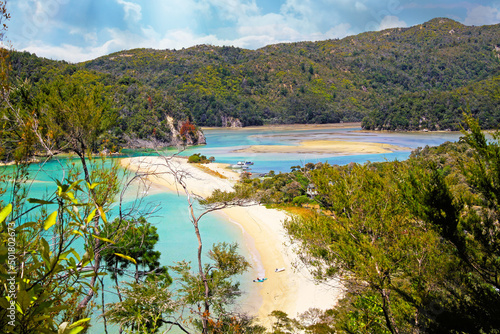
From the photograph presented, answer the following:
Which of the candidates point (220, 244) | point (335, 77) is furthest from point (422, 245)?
point (335, 77)

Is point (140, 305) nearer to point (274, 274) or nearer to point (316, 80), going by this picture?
point (274, 274)

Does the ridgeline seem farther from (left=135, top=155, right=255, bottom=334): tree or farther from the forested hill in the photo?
(left=135, top=155, right=255, bottom=334): tree

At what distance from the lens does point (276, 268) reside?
12.6m

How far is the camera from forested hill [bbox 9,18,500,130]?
78.4 meters

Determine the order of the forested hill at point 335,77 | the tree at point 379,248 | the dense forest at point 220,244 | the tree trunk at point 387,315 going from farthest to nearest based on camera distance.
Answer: the forested hill at point 335,77 → the tree at point 379,248 → the tree trunk at point 387,315 → the dense forest at point 220,244

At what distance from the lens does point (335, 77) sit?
12706 cm

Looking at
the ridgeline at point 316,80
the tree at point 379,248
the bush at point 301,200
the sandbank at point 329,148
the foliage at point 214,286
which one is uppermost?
the ridgeline at point 316,80

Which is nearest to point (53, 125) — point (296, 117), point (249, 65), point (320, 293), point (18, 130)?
point (18, 130)

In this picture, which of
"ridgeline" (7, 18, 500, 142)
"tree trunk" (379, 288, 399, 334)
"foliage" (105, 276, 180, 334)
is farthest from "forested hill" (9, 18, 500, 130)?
"foliage" (105, 276, 180, 334)

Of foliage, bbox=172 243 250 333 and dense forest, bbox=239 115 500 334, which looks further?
foliage, bbox=172 243 250 333

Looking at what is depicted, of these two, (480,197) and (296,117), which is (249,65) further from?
(480,197)

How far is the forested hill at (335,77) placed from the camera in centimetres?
7844

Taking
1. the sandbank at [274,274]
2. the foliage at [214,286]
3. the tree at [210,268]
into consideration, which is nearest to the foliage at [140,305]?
the foliage at [214,286]

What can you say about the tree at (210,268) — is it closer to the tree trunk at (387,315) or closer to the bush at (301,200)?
the tree trunk at (387,315)
